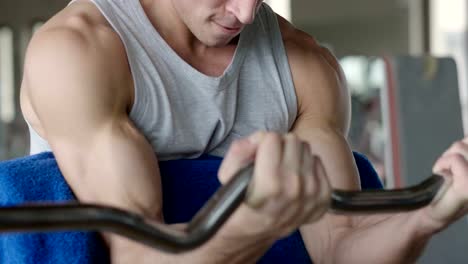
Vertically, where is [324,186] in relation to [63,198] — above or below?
above

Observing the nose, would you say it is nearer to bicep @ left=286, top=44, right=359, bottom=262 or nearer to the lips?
the lips

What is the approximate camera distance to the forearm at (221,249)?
83cm

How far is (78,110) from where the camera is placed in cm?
105

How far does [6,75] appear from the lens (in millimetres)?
7684

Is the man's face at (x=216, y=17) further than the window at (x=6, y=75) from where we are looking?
No

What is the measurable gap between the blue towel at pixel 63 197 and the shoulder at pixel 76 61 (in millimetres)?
98

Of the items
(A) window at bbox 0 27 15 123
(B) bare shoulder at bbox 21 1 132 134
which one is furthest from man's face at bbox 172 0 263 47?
(A) window at bbox 0 27 15 123

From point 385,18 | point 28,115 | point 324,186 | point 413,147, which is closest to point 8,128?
point 385,18

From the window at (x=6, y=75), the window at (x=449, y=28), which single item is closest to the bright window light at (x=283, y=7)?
the window at (x=449, y=28)

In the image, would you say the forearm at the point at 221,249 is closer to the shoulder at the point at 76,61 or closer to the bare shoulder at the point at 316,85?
the shoulder at the point at 76,61

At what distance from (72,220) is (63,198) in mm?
516

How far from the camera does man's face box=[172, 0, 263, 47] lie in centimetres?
112

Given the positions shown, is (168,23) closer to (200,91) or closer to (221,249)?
(200,91)

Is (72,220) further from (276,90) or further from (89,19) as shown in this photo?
(276,90)
